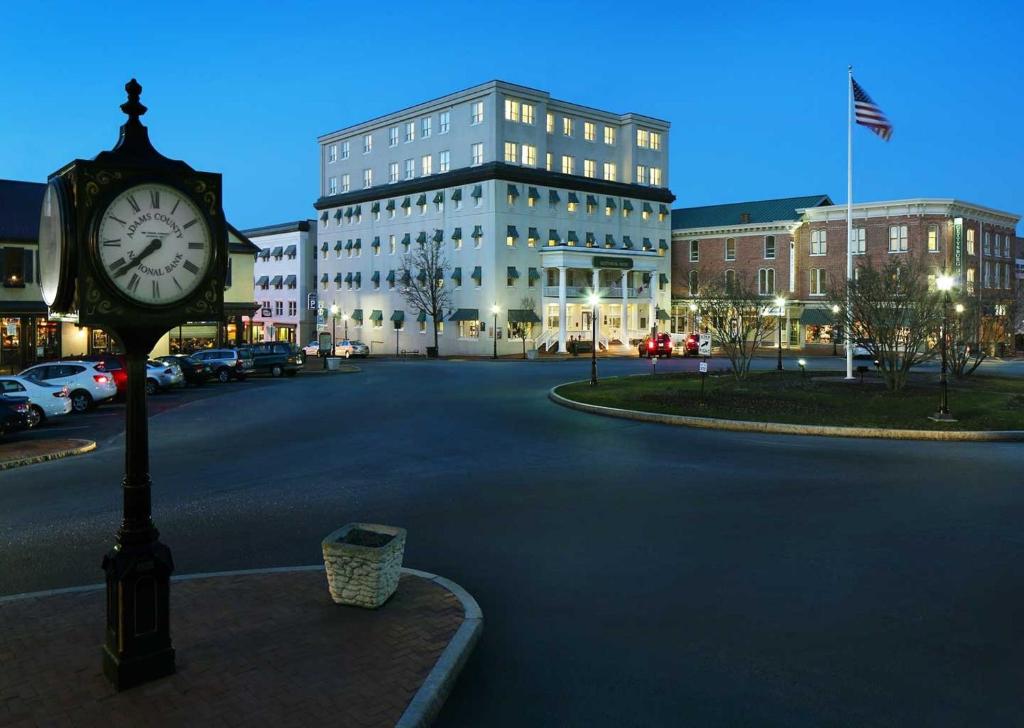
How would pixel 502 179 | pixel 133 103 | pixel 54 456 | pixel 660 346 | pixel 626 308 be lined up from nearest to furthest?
pixel 133 103
pixel 54 456
pixel 660 346
pixel 502 179
pixel 626 308

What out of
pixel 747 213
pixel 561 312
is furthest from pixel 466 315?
pixel 747 213

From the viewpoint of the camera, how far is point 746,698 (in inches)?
206

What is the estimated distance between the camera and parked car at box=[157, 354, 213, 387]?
3522cm

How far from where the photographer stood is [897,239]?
Answer: 69875 millimetres

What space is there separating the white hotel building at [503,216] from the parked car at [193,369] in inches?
1282

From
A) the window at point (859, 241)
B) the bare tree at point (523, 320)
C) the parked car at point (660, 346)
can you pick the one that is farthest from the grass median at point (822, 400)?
the window at point (859, 241)

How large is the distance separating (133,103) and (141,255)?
1.12 m

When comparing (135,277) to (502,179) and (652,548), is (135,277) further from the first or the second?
(502,179)

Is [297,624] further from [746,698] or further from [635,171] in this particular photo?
[635,171]

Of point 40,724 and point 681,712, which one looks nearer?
point 40,724

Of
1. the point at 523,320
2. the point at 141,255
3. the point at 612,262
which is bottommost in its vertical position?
the point at 141,255

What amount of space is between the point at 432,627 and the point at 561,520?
4015mm

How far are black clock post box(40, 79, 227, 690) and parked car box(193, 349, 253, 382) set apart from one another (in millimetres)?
33264

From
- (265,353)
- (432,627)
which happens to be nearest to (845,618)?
(432,627)
